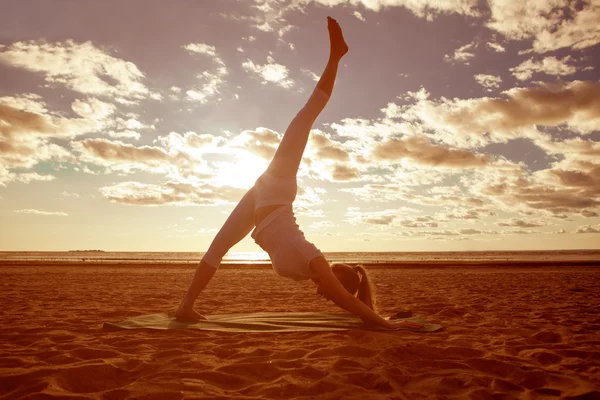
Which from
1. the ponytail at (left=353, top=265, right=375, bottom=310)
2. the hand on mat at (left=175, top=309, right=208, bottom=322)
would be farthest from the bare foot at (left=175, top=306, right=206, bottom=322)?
the ponytail at (left=353, top=265, right=375, bottom=310)

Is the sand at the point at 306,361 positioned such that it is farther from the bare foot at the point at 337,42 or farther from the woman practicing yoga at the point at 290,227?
the bare foot at the point at 337,42

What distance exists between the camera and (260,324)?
4.25 meters

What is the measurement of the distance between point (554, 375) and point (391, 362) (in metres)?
1.02

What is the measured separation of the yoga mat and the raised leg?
1573 mm

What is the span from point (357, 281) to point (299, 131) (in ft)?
5.71

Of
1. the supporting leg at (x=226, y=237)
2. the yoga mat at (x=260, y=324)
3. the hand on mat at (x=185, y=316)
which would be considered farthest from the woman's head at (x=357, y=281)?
the hand on mat at (x=185, y=316)

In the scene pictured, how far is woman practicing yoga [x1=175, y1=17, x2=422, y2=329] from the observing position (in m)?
3.80

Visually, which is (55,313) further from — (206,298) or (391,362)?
(391,362)

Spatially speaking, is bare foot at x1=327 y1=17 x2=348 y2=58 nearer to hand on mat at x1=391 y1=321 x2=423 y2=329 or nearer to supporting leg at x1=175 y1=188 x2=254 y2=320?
supporting leg at x1=175 y1=188 x2=254 y2=320

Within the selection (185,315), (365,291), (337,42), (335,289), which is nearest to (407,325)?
(365,291)

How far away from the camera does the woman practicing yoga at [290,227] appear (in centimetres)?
380

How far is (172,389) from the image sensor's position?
2.29 m

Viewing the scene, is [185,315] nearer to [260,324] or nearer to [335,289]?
[260,324]

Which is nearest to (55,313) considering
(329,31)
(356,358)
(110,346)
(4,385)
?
(110,346)
